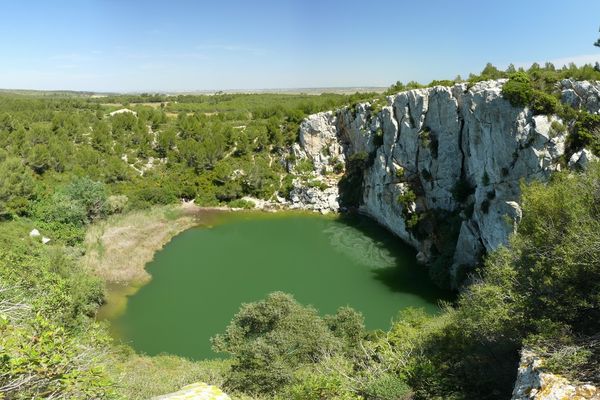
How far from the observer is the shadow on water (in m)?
26.8

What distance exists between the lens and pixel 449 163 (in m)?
31.2

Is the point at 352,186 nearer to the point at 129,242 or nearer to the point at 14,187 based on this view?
the point at 129,242

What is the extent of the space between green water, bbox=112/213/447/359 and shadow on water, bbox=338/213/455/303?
7 cm

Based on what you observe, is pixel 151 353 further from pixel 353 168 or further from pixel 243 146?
pixel 243 146

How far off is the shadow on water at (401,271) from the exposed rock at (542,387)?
48.2 ft

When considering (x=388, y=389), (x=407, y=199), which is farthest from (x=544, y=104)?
(x=388, y=389)

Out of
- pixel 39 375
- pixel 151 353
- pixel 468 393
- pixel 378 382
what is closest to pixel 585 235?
pixel 468 393

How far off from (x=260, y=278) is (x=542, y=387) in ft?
78.0

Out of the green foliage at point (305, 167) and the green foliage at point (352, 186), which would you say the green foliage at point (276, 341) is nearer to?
the green foliage at point (352, 186)

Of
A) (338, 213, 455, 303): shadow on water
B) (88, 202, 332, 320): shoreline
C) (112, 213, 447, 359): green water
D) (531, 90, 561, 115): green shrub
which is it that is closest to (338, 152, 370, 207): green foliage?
(88, 202, 332, 320): shoreline

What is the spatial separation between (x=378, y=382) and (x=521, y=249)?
5479mm

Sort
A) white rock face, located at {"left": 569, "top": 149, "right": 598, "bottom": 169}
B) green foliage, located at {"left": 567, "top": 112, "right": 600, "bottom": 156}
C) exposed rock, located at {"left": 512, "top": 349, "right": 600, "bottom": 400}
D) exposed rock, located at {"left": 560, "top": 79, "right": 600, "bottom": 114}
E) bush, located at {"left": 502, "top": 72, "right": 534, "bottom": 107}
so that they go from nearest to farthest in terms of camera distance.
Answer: exposed rock, located at {"left": 512, "top": 349, "right": 600, "bottom": 400} < white rock face, located at {"left": 569, "top": 149, "right": 598, "bottom": 169} < green foliage, located at {"left": 567, "top": 112, "right": 600, "bottom": 156} < exposed rock, located at {"left": 560, "top": 79, "right": 600, "bottom": 114} < bush, located at {"left": 502, "top": 72, "right": 534, "bottom": 107}

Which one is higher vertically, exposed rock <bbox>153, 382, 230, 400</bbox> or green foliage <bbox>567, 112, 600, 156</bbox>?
green foliage <bbox>567, 112, 600, 156</bbox>

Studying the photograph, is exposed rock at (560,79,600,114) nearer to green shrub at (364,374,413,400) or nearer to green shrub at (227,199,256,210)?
green shrub at (364,374,413,400)
